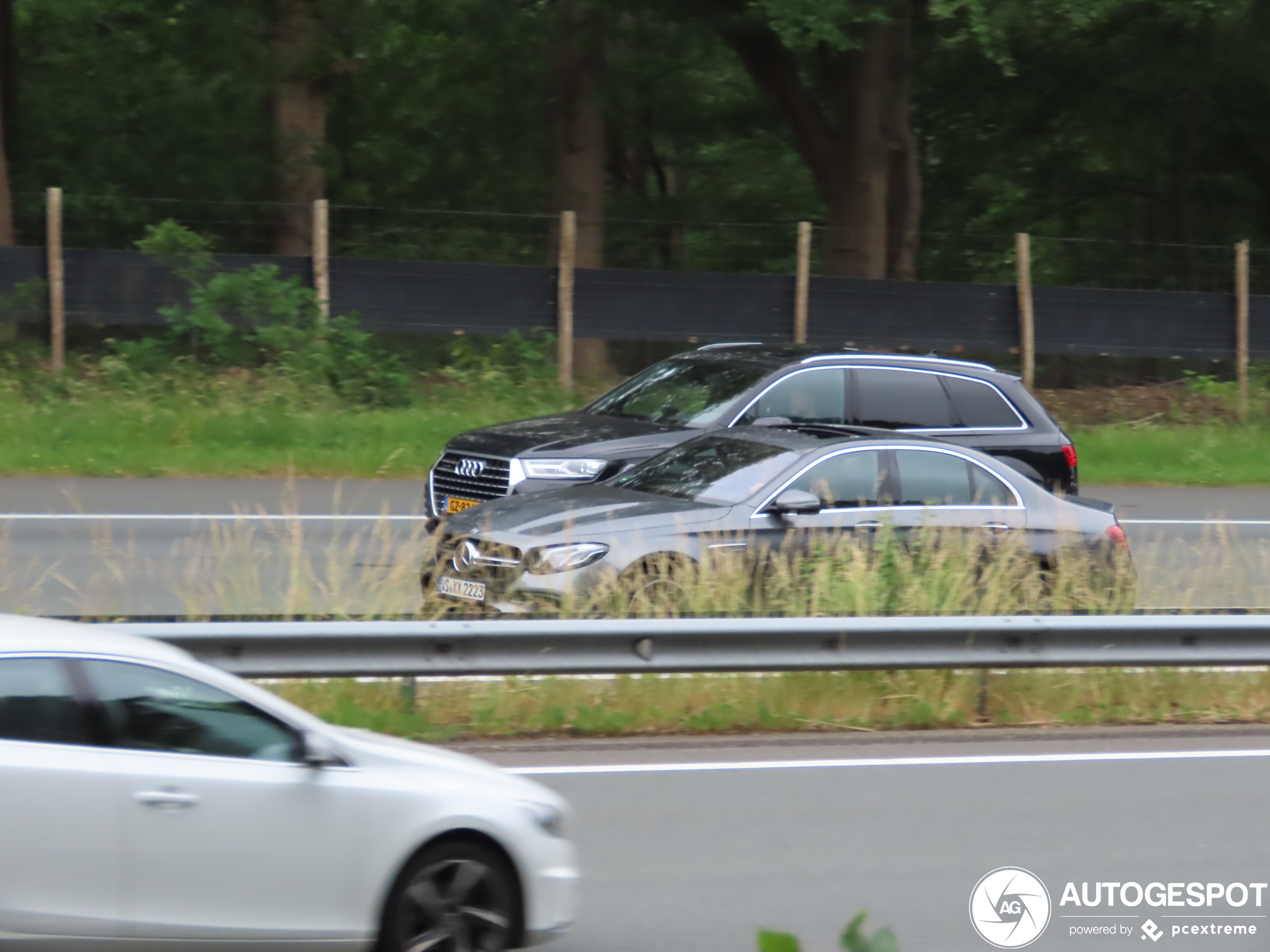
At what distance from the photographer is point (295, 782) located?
5.12 meters

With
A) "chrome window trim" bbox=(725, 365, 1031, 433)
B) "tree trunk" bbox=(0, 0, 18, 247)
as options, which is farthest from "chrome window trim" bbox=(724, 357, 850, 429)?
"tree trunk" bbox=(0, 0, 18, 247)

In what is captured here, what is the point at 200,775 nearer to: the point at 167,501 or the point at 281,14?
the point at 167,501

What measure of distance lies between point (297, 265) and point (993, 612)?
543 inches

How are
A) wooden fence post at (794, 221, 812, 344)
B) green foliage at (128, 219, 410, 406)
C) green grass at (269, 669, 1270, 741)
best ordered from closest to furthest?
green grass at (269, 669, 1270, 741), green foliage at (128, 219, 410, 406), wooden fence post at (794, 221, 812, 344)

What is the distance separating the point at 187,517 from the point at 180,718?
9810mm

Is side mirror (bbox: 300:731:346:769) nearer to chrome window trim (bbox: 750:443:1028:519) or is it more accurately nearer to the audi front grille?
chrome window trim (bbox: 750:443:1028:519)

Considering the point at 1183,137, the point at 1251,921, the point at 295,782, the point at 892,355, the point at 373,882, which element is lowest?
the point at 1251,921

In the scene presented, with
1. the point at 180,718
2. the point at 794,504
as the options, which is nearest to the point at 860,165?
the point at 794,504

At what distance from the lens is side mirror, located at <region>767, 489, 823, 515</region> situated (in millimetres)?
9938

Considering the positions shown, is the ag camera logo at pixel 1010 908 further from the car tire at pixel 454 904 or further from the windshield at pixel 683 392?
the windshield at pixel 683 392

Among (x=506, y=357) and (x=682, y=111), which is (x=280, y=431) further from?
(x=682, y=111)

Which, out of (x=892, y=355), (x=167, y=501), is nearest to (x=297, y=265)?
(x=167, y=501)

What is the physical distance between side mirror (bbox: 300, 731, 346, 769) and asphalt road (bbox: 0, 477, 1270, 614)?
13.8 ft

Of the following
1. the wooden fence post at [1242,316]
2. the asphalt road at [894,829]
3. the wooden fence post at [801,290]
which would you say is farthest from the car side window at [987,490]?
the wooden fence post at [1242,316]
